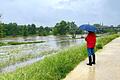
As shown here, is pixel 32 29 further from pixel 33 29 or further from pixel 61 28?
pixel 61 28

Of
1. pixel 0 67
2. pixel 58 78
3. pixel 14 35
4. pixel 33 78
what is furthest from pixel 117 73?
pixel 14 35

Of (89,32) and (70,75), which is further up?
(89,32)

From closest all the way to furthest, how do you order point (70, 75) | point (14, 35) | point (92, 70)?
1. point (70, 75)
2. point (92, 70)
3. point (14, 35)

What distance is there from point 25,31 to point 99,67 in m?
121

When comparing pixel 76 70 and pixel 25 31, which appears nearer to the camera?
pixel 76 70

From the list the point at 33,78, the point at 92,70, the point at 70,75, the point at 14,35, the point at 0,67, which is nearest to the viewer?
the point at 33,78

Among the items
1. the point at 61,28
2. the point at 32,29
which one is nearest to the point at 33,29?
the point at 32,29

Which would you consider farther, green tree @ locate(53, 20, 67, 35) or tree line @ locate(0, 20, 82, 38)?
green tree @ locate(53, 20, 67, 35)

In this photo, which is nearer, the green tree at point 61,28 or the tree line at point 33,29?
the tree line at point 33,29

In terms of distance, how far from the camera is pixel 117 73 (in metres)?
11.0

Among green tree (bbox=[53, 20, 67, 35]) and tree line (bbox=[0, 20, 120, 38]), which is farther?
green tree (bbox=[53, 20, 67, 35])

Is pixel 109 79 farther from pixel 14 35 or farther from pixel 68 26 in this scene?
pixel 68 26

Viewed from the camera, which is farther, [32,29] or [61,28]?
[32,29]

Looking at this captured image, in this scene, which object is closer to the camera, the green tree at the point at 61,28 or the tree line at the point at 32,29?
the tree line at the point at 32,29
